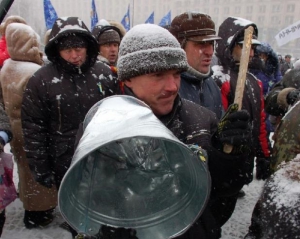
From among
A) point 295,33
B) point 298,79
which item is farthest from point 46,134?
point 295,33

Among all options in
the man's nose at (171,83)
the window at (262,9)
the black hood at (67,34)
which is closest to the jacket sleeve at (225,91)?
the black hood at (67,34)

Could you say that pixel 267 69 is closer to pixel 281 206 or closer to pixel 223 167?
pixel 223 167

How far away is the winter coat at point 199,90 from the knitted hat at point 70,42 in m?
0.87

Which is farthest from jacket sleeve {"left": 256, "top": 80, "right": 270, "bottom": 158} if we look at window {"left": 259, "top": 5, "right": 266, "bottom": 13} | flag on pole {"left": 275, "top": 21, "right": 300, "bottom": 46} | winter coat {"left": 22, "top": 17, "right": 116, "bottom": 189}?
window {"left": 259, "top": 5, "right": 266, "bottom": 13}

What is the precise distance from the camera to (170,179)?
110 cm

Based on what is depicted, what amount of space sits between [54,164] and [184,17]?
153cm

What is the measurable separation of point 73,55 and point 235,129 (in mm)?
1680

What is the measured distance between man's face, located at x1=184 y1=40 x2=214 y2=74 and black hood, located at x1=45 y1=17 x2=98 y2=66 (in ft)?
2.59

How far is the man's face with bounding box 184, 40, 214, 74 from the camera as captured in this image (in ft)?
7.75

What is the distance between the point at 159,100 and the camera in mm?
1316

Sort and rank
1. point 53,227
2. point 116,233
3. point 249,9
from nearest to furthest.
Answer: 1. point 116,233
2. point 53,227
3. point 249,9

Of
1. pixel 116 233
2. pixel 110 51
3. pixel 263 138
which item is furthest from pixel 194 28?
pixel 110 51

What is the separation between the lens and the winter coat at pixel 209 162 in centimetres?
125

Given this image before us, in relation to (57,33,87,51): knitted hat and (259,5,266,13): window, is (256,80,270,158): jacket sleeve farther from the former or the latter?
(259,5,266,13): window
